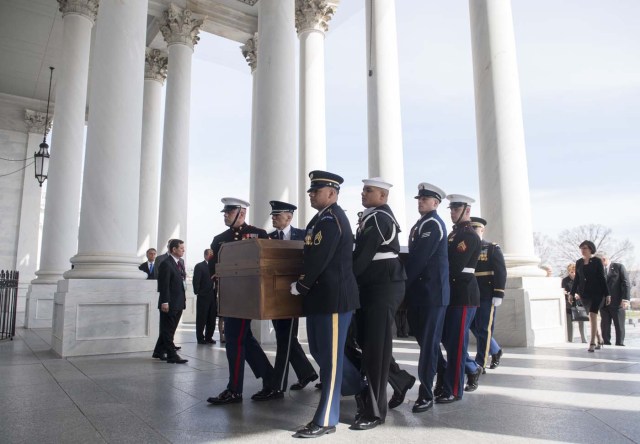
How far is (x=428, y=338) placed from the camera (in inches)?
295

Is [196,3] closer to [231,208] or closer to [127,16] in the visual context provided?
[127,16]

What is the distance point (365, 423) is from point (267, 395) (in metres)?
2.18

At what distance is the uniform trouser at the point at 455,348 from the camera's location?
7.76m

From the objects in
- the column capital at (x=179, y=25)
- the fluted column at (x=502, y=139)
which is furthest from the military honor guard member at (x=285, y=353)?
the column capital at (x=179, y=25)

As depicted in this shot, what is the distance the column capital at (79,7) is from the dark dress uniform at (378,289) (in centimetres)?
1988

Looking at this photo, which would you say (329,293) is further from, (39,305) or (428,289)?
(39,305)

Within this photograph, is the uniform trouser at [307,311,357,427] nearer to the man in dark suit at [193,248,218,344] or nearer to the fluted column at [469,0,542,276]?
the fluted column at [469,0,542,276]

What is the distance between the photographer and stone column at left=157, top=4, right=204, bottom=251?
2403 centimetres

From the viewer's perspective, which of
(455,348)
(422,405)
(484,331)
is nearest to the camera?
(422,405)

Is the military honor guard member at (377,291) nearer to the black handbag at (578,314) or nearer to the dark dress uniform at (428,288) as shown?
the dark dress uniform at (428,288)

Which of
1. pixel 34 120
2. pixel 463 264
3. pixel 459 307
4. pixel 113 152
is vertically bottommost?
pixel 459 307

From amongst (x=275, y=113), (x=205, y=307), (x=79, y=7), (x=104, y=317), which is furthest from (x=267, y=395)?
(x=79, y=7)

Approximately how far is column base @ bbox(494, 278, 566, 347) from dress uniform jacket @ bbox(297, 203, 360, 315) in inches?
378

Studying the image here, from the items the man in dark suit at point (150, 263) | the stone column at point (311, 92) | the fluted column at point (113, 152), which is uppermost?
the stone column at point (311, 92)
